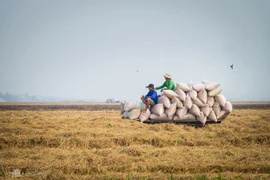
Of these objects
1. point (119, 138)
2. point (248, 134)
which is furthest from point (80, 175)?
point (248, 134)

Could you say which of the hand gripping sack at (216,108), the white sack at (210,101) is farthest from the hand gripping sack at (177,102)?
the hand gripping sack at (216,108)

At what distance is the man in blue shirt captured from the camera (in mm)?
8316

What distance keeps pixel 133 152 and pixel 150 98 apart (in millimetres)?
3392

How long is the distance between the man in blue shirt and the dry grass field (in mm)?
794

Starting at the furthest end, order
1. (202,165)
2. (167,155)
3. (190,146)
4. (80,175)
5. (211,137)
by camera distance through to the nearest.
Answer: (211,137)
(190,146)
(167,155)
(202,165)
(80,175)

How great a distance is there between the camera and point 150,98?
27.7 feet

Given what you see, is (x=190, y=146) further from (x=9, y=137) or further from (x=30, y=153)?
(x=9, y=137)

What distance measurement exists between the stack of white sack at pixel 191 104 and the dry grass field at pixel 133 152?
54 centimetres

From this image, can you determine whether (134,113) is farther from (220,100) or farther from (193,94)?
(220,100)

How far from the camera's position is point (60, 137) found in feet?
20.7

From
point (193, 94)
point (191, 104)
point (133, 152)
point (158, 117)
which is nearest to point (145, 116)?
point (158, 117)

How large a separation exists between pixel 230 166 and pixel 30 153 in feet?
11.8

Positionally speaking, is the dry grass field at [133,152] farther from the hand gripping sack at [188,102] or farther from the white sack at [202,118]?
the hand gripping sack at [188,102]

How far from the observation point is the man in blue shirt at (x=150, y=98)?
27.3ft
